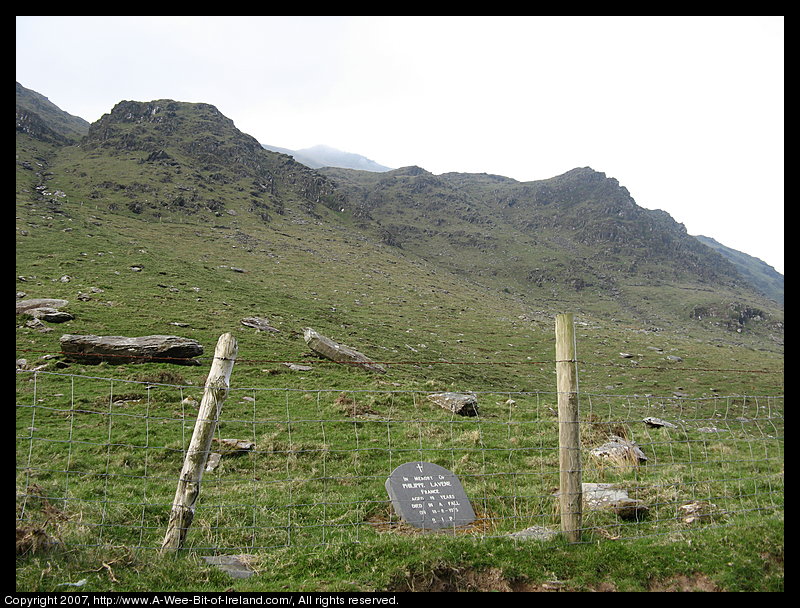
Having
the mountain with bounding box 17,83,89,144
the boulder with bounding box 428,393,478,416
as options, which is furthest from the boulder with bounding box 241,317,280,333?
the mountain with bounding box 17,83,89,144

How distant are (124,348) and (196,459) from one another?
15827 millimetres

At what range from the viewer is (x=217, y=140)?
132250 millimetres

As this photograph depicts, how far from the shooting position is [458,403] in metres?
17.4

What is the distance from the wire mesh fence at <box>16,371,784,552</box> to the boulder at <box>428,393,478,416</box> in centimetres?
25

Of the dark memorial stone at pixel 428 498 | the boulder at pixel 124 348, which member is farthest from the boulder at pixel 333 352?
the dark memorial stone at pixel 428 498

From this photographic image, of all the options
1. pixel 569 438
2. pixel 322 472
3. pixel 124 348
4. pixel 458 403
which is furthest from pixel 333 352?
pixel 569 438

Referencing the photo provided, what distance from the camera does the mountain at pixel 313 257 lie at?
34.2 meters

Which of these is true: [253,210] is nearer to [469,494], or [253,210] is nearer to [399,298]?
[399,298]

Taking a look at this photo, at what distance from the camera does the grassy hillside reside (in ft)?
20.7

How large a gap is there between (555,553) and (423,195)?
622 ft

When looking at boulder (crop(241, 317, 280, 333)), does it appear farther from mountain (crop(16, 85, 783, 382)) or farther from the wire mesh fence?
the wire mesh fence

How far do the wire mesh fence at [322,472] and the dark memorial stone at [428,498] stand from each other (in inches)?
12.9

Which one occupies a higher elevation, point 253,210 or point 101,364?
point 253,210

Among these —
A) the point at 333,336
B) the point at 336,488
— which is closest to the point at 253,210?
the point at 333,336
